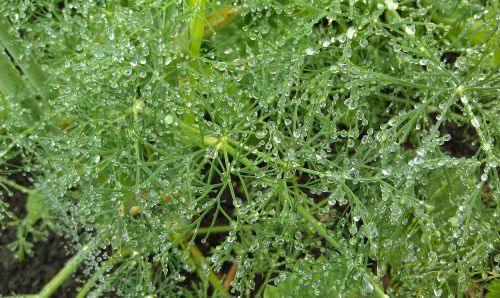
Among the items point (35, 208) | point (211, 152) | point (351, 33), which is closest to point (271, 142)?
point (211, 152)

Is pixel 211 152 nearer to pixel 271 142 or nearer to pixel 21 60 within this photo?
pixel 271 142

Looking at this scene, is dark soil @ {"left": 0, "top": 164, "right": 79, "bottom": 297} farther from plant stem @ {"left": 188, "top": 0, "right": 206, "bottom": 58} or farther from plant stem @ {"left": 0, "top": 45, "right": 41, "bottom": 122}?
plant stem @ {"left": 188, "top": 0, "right": 206, "bottom": 58}

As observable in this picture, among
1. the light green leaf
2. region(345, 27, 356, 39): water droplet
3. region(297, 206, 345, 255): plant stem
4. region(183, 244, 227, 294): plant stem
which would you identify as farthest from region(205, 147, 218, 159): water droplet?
the light green leaf

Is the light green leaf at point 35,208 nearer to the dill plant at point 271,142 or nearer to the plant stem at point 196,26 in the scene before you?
the dill plant at point 271,142

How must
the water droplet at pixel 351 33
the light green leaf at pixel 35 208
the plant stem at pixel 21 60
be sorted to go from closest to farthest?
the water droplet at pixel 351 33 < the plant stem at pixel 21 60 < the light green leaf at pixel 35 208

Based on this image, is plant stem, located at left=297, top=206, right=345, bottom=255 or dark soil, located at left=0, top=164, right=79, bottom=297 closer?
plant stem, located at left=297, top=206, right=345, bottom=255

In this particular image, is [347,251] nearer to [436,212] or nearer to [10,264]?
[436,212]

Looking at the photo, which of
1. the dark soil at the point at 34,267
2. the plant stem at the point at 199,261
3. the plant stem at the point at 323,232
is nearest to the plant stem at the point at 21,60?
the dark soil at the point at 34,267

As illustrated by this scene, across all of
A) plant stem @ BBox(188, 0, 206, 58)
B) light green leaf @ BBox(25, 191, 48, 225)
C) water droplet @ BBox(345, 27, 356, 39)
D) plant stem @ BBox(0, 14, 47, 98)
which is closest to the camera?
water droplet @ BBox(345, 27, 356, 39)

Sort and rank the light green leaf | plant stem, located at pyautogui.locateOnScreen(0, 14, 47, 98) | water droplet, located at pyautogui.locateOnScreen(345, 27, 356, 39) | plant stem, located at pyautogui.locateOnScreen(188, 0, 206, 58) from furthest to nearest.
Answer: the light green leaf, plant stem, located at pyautogui.locateOnScreen(0, 14, 47, 98), plant stem, located at pyautogui.locateOnScreen(188, 0, 206, 58), water droplet, located at pyautogui.locateOnScreen(345, 27, 356, 39)
